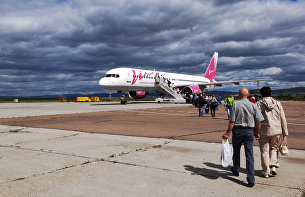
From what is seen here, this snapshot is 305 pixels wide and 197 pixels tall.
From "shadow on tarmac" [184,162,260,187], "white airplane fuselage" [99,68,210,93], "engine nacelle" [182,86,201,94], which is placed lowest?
"shadow on tarmac" [184,162,260,187]

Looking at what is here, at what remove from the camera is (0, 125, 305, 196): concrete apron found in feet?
13.8

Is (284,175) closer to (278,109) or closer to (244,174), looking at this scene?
(244,174)

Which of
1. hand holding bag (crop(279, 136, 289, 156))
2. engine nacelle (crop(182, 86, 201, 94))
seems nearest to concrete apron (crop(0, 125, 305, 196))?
hand holding bag (crop(279, 136, 289, 156))

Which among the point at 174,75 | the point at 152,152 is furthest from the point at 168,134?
the point at 174,75

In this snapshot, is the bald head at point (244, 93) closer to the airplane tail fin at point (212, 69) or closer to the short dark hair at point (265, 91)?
the short dark hair at point (265, 91)

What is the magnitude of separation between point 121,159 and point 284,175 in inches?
129

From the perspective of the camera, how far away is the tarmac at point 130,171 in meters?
4.20

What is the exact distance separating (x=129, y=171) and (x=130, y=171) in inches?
0.7

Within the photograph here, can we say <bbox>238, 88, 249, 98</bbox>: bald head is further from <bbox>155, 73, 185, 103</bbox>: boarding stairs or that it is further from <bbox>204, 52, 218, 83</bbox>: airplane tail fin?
<bbox>204, 52, 218, 83</bbox>: airplane tail fin

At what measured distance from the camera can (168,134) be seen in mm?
9891

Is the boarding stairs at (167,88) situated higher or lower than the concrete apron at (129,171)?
higher

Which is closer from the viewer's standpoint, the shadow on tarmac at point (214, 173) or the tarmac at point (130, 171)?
the tarmac at point (130, 171)

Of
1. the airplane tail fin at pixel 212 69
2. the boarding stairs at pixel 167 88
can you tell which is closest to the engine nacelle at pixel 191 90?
the boarding stairs at pixel 167 88

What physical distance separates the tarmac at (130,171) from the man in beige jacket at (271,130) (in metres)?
0.32
